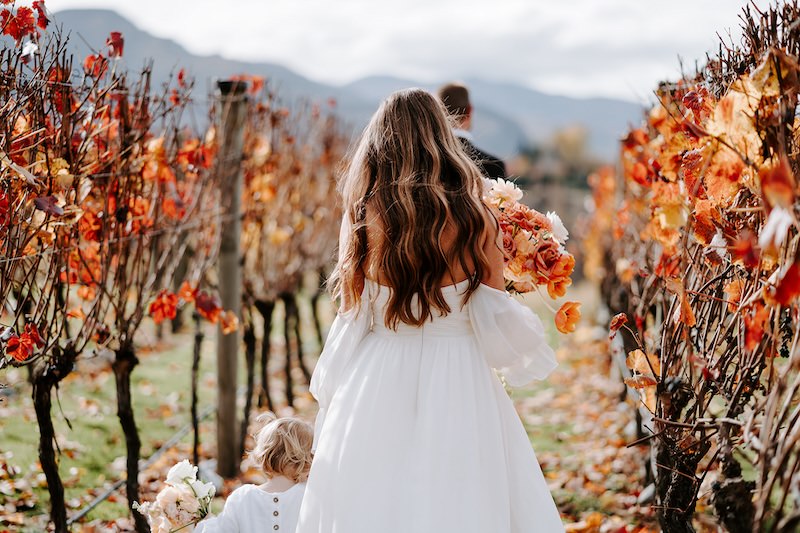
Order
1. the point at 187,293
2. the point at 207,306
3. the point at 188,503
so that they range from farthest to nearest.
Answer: the point at 207,306 < the point at 187,293 < the point at 188,503

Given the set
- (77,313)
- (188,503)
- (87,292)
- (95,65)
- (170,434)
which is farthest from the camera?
(170,434)

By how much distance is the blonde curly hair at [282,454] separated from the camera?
299cm

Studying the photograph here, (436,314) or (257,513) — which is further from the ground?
(436,314)

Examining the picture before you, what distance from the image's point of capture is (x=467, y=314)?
274 cm

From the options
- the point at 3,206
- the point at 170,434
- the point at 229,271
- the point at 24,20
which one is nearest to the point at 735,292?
the point at 3,206

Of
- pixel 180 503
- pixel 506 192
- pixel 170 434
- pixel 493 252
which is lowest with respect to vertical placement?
pixel 170 434

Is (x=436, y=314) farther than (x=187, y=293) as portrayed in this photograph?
No

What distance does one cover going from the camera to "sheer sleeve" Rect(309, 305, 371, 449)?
112 inches

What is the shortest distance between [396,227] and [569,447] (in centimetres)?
429

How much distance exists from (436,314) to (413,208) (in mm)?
404

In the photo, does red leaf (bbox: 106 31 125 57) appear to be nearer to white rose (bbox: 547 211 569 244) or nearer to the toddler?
the toddler

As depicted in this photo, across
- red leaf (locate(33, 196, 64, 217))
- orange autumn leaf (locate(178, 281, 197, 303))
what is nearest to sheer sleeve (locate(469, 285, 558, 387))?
red leaf (locate(33, 196, 64, 217))

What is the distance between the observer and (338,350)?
2879 mm

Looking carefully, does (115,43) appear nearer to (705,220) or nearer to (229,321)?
(229,321)
